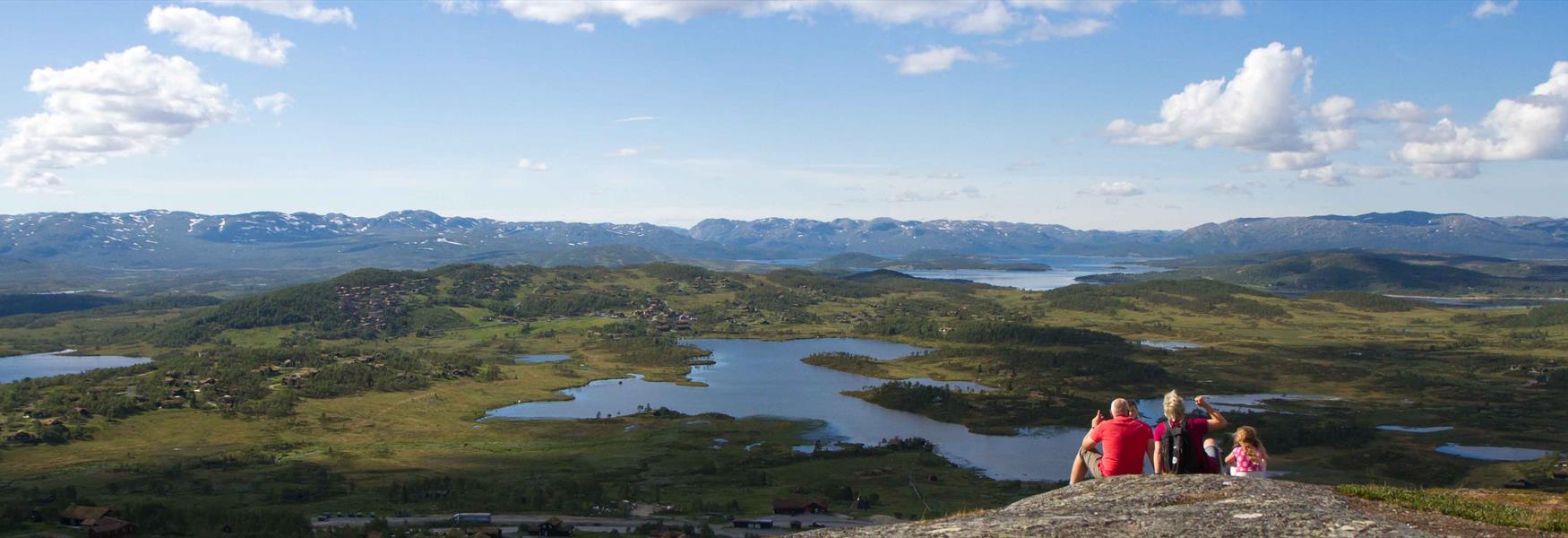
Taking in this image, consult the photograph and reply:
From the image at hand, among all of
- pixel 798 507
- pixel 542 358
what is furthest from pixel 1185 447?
pixel 542 358

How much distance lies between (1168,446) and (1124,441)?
144 centimetres

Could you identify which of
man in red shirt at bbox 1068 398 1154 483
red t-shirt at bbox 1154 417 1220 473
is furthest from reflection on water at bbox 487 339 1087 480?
man in red shirt at bbox 1068 398 1154 483

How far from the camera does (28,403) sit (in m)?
102

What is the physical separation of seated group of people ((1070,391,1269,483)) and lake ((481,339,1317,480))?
188 feet

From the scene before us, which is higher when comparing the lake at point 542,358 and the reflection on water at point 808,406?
the reflection on water at point 808,406

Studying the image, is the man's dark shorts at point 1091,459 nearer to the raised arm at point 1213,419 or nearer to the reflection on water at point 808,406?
the raised arm at point 1213,419

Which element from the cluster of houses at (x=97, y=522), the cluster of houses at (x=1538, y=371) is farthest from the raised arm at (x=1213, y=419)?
the cluster of houses at (x=1538, y=371)

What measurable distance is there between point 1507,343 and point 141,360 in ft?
777

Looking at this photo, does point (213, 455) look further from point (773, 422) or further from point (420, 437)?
point (773, 422)

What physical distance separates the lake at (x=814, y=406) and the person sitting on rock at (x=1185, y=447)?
188ft

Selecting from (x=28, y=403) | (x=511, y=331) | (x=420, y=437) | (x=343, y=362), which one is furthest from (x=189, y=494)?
(x=511, y=331)

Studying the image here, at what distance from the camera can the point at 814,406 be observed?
11294cm

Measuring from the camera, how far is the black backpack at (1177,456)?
1898 cm

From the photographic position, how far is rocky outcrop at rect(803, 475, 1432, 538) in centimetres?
1622
